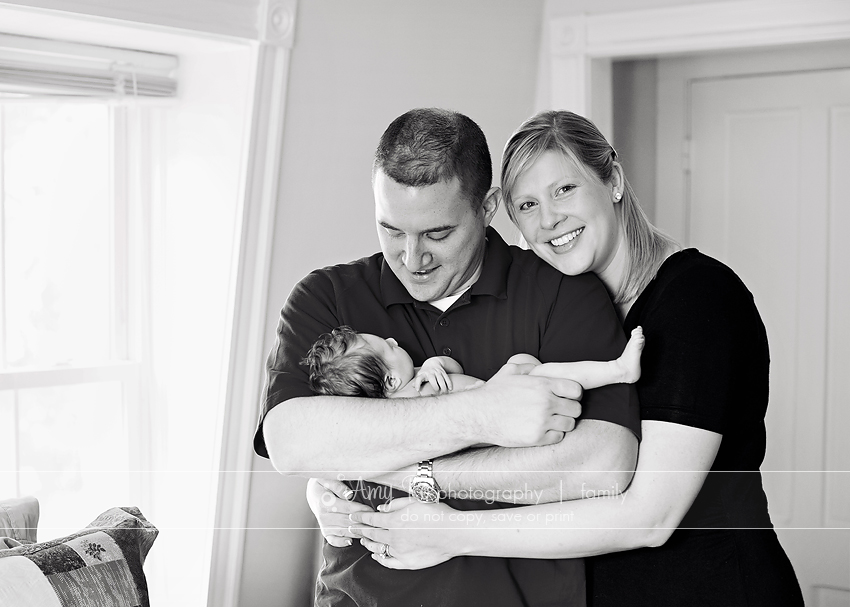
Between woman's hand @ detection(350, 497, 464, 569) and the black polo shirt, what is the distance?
32 millimetres

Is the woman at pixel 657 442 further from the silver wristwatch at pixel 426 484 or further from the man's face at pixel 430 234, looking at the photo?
the man's face at pixel 430 234

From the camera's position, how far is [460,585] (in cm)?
149

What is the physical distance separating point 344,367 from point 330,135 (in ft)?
4.64

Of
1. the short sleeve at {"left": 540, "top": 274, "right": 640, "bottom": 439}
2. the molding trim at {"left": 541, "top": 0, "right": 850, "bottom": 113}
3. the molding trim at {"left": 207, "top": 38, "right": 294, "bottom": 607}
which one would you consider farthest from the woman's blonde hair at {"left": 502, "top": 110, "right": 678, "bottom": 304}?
the molding trim at {"left": 541, "top": 0, "right": 850, "bottom": 113}

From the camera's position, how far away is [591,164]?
1.67 m

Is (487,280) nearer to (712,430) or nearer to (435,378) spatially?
(435,378)

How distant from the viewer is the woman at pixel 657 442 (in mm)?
1451

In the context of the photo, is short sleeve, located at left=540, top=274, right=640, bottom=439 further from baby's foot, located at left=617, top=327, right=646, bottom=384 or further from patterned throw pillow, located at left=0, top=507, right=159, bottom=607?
patterned throw pillow, located at left=0, top=507, right=159, bottom=607

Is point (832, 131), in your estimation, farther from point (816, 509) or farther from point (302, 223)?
point (302, 223)

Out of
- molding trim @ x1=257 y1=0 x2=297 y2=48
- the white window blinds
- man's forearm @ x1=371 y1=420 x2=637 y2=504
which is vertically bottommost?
man's forearm @ x1=371 y1=420 x2=637 y2=504

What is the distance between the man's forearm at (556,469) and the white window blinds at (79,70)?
180 centimetres

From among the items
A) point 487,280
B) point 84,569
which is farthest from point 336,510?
point 84,569

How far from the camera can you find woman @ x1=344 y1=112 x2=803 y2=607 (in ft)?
4.76

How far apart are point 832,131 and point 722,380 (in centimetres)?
220
